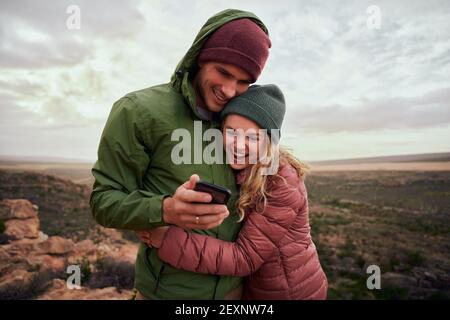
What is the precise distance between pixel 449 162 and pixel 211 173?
6083 cm

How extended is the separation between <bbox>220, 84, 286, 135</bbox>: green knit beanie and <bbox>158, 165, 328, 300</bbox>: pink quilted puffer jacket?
358mm

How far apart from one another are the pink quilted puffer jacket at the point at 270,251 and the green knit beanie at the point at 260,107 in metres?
0.36

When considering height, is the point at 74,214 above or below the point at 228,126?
below

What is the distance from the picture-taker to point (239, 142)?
7.34 ft

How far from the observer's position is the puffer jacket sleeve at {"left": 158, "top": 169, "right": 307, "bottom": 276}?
1.97 meters

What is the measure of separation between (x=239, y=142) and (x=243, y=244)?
66cm

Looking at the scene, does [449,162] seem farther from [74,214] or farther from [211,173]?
[211,173]

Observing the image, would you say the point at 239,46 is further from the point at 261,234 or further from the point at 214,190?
the point at 261,234

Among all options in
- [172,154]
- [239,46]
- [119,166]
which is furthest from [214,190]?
[239,46]

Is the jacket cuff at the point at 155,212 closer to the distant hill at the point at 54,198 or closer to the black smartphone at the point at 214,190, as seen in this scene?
the black smartphone at the point at 214,190

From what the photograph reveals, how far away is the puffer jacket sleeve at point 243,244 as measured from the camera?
1973 millimetres

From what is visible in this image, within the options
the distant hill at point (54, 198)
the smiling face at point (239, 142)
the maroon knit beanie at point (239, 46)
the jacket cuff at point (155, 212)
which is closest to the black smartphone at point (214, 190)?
the jacket cuff at point (155, 212)
